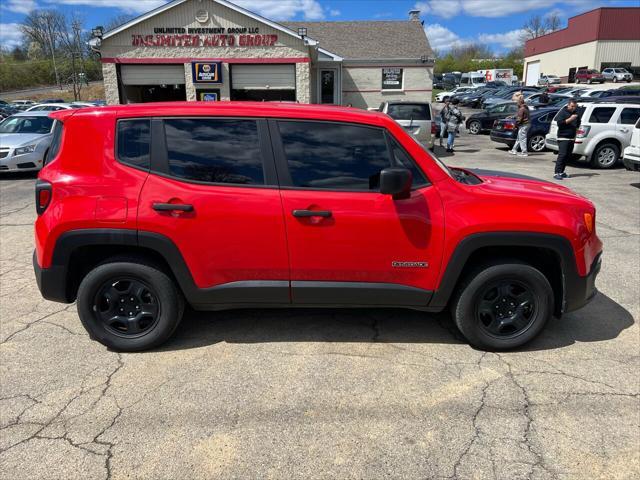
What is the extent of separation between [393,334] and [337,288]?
776 millimetres

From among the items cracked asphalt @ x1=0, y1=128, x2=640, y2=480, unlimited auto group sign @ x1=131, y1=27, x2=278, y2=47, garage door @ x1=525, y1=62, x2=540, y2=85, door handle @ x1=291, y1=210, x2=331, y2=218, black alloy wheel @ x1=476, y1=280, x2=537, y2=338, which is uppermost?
garage door @ x1=525, y1=62, x2=540, y2=85

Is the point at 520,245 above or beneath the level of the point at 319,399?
above

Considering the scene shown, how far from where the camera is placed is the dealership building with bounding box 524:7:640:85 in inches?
2288

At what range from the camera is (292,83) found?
21547mm

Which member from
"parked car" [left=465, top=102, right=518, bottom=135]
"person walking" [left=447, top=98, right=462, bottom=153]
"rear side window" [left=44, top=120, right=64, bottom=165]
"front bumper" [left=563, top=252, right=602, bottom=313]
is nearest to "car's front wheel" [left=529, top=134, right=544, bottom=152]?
"person walking" [left=447, top=98, right=462, bottom=153]

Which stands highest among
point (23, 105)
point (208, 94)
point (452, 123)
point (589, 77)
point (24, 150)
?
point (589, 77)

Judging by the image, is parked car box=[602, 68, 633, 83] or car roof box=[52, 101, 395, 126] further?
parked car box=[602, 68, 633, 83]

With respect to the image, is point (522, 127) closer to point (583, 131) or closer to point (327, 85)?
point (583, 131)

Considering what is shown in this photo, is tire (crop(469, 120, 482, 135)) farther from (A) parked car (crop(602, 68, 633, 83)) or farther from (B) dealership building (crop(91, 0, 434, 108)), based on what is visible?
(A) parked car (crop(602, 68, 633, 83))

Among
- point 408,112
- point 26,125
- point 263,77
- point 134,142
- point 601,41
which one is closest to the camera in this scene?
point 134,142

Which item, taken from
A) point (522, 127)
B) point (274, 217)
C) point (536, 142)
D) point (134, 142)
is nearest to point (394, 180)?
point (274, 217)

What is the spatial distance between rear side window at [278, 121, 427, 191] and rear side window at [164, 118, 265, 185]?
241mm

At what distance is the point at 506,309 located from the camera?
358 cm

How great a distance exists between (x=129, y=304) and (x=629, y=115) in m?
13.6
